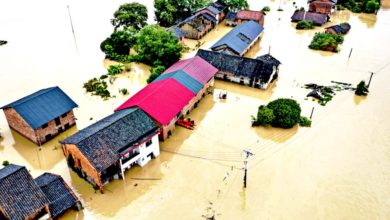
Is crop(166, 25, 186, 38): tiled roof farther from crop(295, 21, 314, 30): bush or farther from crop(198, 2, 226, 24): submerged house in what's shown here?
crop(295, 21, 314, 30): bush

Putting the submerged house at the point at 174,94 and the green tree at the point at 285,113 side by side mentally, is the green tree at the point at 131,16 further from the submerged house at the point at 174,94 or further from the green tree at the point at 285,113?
the green tree at the point at 285,113

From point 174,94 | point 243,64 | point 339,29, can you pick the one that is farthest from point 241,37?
point 174,94

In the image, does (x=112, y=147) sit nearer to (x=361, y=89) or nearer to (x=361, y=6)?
(x=361, y=89)

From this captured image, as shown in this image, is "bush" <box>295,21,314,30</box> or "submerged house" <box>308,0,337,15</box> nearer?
"bush" <box>295,21,314,30</box>

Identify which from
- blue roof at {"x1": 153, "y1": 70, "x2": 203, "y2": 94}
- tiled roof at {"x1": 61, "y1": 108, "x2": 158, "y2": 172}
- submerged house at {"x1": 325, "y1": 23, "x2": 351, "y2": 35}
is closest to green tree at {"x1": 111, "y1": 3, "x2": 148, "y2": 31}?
blue roof at {"x1": 153, "y1": 70, "x2": 203, "y2": 94}

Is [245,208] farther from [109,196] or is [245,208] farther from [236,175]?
[109,196]

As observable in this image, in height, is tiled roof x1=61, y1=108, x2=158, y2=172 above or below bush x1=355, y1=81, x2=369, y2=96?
above
